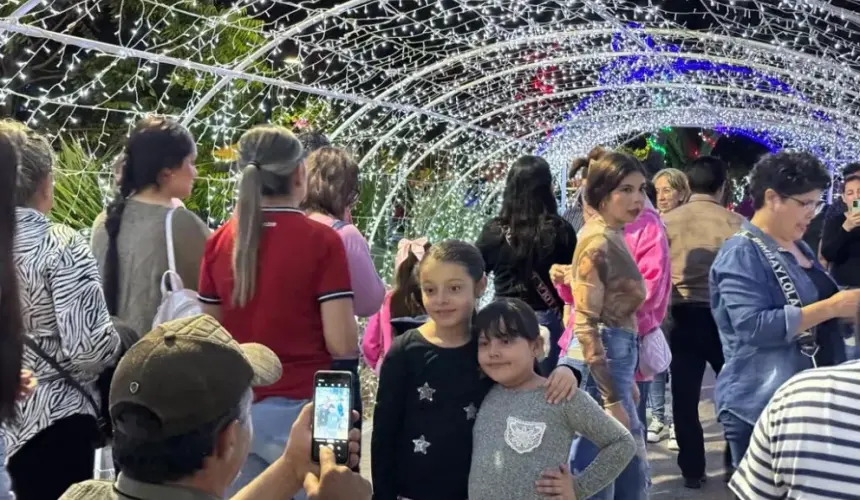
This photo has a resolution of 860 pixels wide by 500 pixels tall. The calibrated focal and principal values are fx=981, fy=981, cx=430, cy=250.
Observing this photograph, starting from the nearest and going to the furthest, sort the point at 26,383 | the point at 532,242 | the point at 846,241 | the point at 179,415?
the point at 179,415 < the point at 26,383 < the point at 532,242 < the point at 846,241

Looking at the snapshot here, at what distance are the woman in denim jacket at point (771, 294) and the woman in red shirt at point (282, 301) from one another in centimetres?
137

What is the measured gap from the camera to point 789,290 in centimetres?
333

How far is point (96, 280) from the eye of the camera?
2.96 metres

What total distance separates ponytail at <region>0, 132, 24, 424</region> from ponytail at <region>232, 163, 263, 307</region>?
0.81 metres

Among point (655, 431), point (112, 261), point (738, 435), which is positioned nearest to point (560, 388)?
point (738, 435)

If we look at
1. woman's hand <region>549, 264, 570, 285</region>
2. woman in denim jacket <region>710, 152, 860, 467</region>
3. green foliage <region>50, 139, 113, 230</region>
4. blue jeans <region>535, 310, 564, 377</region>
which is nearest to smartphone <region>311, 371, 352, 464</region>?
woman in denim jacket <region>710, 152, 860, 467</region>

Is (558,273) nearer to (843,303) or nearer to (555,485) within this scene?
(843,303)

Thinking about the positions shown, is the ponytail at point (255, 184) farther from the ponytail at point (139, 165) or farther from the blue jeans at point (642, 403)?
the blue jeans at point (642, 403)

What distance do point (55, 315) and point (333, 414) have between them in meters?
1.18

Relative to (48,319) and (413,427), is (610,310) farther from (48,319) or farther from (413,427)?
(48,319)

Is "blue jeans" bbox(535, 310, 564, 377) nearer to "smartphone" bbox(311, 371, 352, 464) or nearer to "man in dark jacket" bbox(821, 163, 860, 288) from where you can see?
"man in dark jacket" bbox(821, 163, 860, 288)

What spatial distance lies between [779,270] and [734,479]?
62.5 inches

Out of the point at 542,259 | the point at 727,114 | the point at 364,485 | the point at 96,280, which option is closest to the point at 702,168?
the point at 542,259

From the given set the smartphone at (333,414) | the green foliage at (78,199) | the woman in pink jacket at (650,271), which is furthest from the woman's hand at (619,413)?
the green foliage at (78,199)
